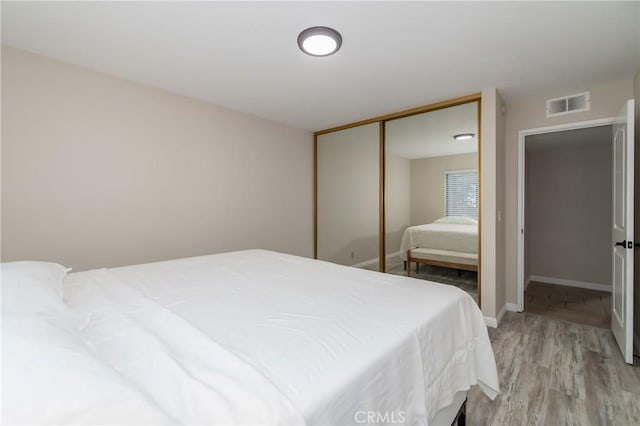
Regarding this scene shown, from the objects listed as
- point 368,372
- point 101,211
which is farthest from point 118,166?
point 368,372

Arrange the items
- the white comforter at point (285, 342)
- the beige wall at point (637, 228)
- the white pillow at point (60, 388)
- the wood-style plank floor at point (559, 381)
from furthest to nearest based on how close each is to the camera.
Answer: the beige wall at point (637, 228), the wood-style plank floor at point (559, 381), the white comforter at point (285, 342), the white pillow at point (60, 388)

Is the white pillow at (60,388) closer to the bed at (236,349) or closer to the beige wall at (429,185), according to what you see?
the bed at (236,349)

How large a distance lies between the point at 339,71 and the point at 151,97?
1901mm

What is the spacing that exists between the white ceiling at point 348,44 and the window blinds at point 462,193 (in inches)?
35.3

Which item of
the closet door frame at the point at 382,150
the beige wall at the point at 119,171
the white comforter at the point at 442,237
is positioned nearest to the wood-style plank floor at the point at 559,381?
the closet door frame at the point at 382,150

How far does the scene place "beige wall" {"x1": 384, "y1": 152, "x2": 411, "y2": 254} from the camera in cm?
376

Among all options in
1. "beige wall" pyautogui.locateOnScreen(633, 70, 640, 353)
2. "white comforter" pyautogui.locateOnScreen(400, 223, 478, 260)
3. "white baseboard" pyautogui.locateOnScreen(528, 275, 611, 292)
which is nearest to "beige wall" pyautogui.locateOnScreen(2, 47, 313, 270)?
"white comforter" pyautogui.locateOnScreen(400, 223, 478, 260)

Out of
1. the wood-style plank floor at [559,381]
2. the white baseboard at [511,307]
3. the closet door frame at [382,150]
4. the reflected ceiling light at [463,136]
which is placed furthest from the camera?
the white baseboard at [511,307]

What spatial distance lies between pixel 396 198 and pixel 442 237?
78cm

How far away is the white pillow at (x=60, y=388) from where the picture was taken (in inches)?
19.5

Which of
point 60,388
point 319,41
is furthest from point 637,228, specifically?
point 60,388

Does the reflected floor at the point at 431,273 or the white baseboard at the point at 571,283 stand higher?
the reflected floor at the point at 431,273

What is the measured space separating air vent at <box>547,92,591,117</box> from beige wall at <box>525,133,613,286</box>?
0.94 metres

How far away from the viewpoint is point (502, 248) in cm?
317
